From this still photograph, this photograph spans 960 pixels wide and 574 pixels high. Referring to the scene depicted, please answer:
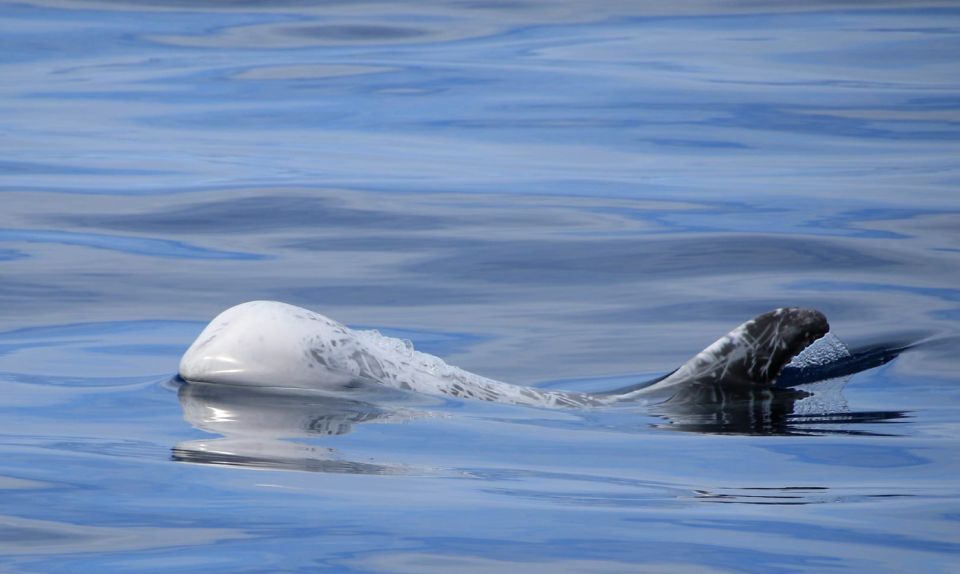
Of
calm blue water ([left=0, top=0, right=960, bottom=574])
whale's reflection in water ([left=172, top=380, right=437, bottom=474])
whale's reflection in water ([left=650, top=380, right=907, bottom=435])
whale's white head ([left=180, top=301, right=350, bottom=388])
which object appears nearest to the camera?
calm blue water ([left=0, top=0, right=960, bottom=574])

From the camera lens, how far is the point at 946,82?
50.5 feet

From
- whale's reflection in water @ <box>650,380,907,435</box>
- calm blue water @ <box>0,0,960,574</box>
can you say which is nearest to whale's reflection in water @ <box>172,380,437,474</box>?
calm blue water @ <box>0,0,960,574</box>

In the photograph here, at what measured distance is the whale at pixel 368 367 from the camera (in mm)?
6145

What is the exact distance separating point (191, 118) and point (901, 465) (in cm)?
1091

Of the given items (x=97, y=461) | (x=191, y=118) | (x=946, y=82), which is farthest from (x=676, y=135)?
(x=97, y=461)

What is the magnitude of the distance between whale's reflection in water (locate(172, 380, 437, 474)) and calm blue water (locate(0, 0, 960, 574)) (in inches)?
1.0

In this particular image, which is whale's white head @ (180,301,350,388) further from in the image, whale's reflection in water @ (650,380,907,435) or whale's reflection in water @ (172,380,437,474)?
whale's reflection in water @ (650,380,907,435)

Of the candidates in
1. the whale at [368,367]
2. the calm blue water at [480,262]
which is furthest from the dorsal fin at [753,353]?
the calm blue water at [480,262]

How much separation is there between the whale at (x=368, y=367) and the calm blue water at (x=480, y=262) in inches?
8.3

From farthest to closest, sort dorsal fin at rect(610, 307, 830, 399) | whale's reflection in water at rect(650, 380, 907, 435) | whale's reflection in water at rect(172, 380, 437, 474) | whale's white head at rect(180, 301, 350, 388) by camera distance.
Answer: dorsal fin at rect(610, 307, 830, 399) < whale's white head at rect(180, 301, 350, 388) < whale's reflection in water at rect(650, 380, 907, 435) < whale's reflection in water at rect(172, 380, 437, 474)

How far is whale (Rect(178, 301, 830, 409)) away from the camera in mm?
6145

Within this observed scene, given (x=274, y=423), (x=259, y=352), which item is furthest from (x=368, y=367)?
(x=274, y=423)

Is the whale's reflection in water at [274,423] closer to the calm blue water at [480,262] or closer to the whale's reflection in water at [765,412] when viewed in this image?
the calm blue water at [480,262]

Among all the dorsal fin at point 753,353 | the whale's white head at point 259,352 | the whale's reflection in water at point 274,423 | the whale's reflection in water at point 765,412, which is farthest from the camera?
the dorsal fin at point 753,353
